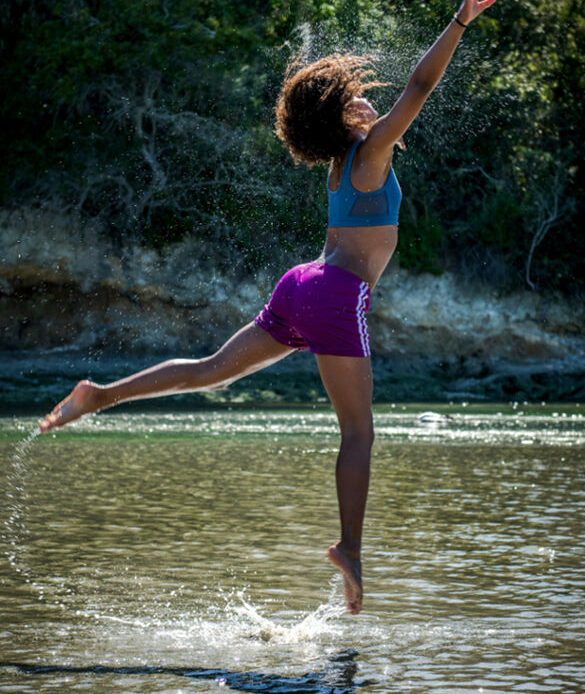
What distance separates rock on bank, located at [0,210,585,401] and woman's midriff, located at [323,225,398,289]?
81.1ft

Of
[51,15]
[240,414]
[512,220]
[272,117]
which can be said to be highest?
[51,15]

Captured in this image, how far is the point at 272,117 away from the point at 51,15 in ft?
20.5

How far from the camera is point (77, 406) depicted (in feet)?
17.8

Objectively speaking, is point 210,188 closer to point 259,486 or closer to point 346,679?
point 259,486

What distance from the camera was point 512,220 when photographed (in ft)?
112

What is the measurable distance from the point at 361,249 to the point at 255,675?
168cm

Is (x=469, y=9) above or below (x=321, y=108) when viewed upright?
above

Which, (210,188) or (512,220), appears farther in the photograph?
(512,220)

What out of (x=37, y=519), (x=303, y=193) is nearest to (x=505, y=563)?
(x=37, y=519)

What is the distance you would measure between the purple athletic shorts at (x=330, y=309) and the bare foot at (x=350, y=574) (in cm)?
78

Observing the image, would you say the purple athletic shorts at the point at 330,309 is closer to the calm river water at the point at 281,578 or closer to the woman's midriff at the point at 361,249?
the woman's midriff at the point at 361,249

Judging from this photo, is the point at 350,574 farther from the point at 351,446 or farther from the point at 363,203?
the point at 363,203

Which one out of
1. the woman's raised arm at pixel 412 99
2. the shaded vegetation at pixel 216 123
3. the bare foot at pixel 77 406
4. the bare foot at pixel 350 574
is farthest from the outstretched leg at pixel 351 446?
the shaded vegetation at pixel 216 123

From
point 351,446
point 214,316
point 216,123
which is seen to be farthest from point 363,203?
point 214,316
